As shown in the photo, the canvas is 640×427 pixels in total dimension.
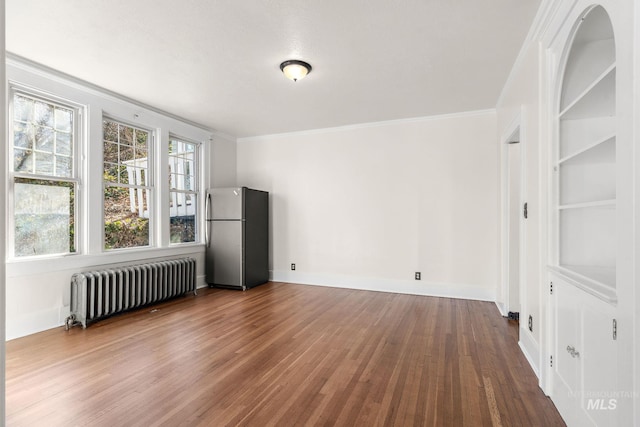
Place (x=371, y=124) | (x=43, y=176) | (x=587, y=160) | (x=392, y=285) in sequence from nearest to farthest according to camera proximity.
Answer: (x=587, y=160)
(x=43, y=176)
(x=392, y=285)
(x=371, y=124)

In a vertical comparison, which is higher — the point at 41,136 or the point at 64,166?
the point at 41,136

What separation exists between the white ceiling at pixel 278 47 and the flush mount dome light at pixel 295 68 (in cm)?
6

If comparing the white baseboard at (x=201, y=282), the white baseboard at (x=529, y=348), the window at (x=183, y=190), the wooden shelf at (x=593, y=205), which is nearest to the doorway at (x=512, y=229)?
the white baseboard at (x=529, y=348)

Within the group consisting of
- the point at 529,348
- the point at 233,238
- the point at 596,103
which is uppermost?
the point at 596,103

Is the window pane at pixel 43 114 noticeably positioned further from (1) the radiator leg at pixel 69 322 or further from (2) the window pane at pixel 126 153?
(1) the radiator leg at pixel 69 322

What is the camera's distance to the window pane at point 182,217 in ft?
16.5

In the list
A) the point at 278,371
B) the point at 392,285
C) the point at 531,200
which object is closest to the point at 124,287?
the point at 278,371

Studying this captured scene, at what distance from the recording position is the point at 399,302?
4.41m

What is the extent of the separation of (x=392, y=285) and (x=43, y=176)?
4609 millimetres

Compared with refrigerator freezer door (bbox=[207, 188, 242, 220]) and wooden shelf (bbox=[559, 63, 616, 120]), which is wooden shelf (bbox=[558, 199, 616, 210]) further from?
refrigerator freezer door (bbox=[207, 188, 242, 220])

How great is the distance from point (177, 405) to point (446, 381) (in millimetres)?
1836

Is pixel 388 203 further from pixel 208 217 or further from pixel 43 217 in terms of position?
pixel 43 217

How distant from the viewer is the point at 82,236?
3.72 meters

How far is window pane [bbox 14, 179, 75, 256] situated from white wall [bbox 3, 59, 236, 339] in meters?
0.11
